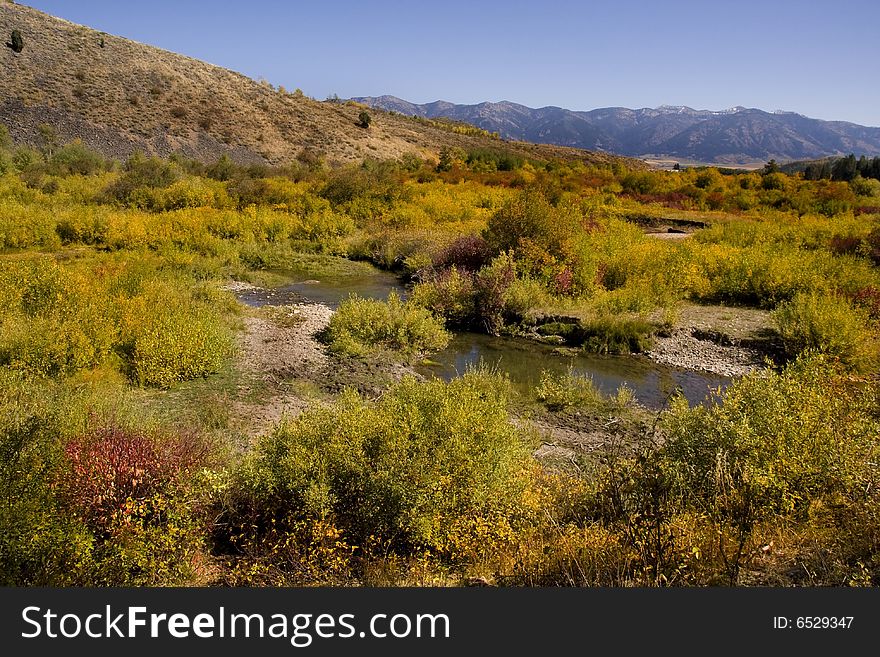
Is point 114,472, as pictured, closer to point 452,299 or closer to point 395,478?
point 395,478

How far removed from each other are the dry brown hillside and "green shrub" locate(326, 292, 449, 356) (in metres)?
37.7

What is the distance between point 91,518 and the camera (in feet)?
15.6

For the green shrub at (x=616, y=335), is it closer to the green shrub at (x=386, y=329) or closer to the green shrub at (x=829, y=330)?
the green shrub at (x=829, y=330)

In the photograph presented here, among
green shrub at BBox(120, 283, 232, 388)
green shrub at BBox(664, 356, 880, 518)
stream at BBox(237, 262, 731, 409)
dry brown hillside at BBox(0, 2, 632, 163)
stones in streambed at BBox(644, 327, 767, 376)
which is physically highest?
dry brown hillside at BBox(0, 2, 632, 163)

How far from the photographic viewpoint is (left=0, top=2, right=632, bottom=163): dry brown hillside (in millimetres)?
43719

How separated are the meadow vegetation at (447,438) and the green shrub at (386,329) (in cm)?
7

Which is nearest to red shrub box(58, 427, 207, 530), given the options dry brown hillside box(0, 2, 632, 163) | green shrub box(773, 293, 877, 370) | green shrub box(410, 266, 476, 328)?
green shrub box(410, 266, 476, 328)

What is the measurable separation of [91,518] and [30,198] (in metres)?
27.9

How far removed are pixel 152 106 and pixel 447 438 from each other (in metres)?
53.7

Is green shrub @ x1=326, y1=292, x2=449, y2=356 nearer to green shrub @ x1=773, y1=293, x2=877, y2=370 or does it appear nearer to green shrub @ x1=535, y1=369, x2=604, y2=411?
green shrub @ x1=535, y1=369, x2=604, y2=411

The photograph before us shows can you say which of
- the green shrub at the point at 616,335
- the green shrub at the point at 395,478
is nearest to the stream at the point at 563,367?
the green shrub at the point at 616,335

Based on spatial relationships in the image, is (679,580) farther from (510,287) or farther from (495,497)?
(510,287)

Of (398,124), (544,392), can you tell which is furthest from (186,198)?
(398,124)

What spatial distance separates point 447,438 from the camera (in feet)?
18.8
